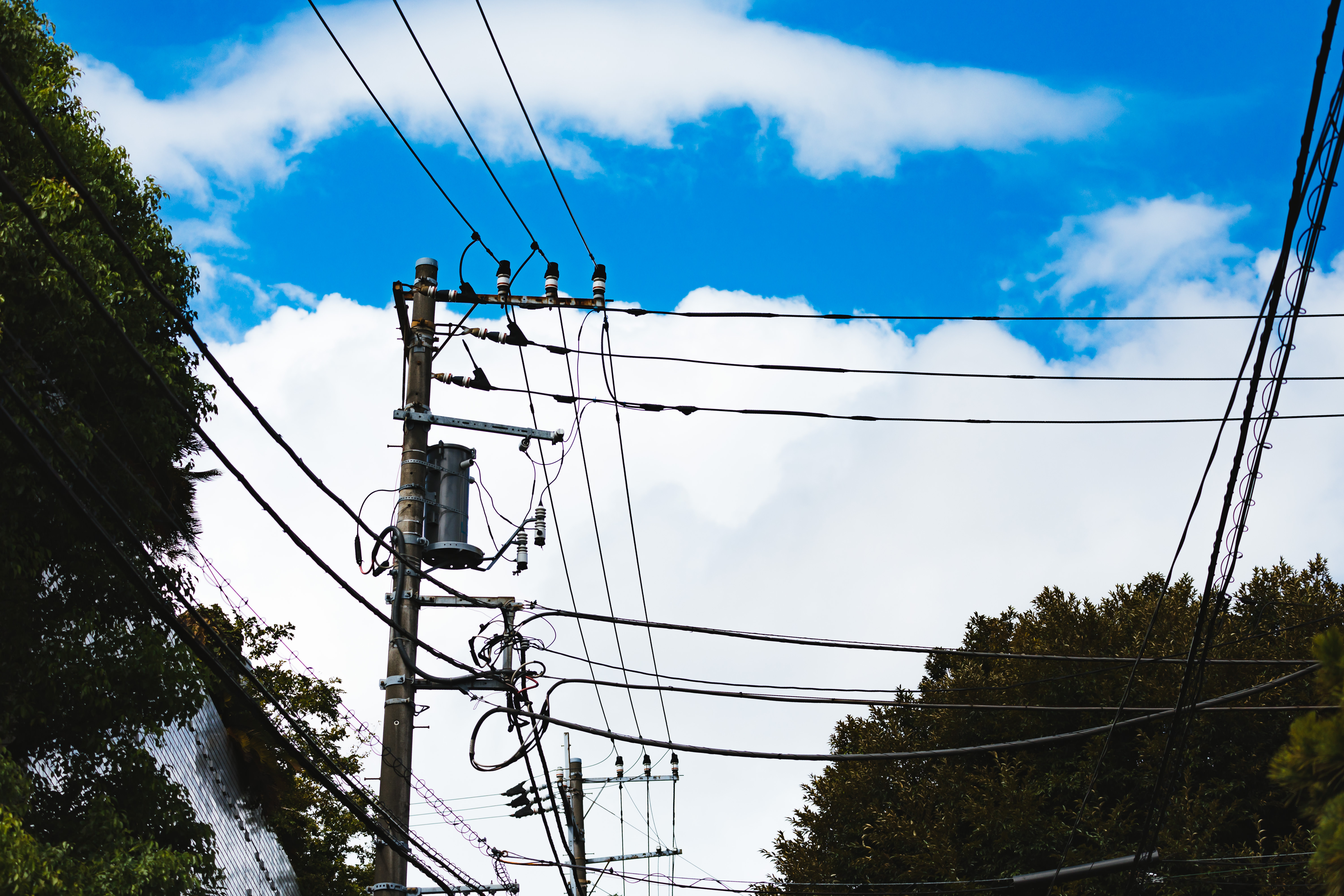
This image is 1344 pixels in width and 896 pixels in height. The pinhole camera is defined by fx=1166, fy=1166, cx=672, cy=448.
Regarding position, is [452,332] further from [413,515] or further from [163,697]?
[163,697]

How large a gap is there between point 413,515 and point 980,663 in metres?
20.4

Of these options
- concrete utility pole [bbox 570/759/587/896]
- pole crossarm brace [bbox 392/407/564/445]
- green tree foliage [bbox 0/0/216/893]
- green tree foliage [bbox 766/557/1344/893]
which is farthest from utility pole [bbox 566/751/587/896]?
pole crossarm brace [bbox 392/407/564/445]

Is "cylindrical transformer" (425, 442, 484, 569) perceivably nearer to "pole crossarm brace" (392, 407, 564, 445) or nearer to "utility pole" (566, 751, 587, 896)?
"pole crossarm brace" (392, 407, 564, 445)

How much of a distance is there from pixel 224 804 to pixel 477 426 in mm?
13755

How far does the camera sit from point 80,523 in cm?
1238

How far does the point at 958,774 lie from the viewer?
81.6ft

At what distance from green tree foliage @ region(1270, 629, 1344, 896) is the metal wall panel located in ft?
56.9

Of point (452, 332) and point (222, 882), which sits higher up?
point (452, 332)

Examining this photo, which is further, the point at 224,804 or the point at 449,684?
the point at 224,804

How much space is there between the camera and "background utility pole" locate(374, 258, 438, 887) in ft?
32.2

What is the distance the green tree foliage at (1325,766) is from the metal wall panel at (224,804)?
1734 centimetres

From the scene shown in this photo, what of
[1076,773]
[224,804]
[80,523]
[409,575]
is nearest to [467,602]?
[409,575]

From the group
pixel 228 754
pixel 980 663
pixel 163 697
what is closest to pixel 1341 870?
pixel 163 697

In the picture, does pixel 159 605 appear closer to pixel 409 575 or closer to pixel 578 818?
pixel 409 575
